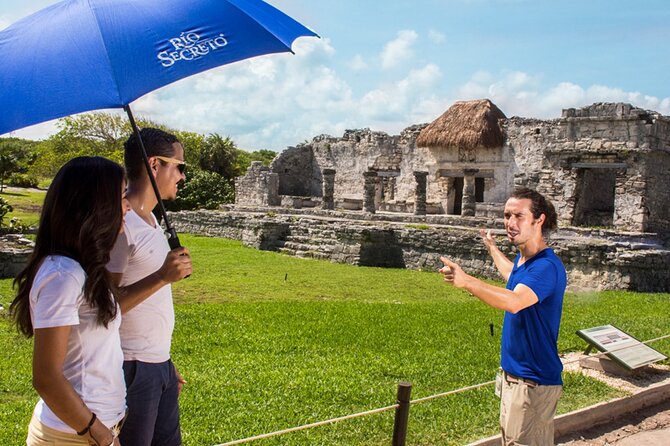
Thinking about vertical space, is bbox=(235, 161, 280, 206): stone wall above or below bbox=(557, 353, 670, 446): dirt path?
above

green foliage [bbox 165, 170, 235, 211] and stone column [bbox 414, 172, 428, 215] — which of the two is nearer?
stone column [bbox 414, 172, 428, 215]

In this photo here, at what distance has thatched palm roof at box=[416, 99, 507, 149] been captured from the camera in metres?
21.8

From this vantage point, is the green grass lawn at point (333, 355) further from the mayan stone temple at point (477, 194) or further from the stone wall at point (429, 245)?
the mayan stone temple at point (477, 194)

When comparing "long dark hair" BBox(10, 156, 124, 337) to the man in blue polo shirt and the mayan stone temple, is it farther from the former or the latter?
the mayan stone temple

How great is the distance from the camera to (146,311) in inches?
104

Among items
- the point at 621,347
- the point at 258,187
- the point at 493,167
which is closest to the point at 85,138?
the point at 258,187

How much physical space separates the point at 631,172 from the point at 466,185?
5518 mm

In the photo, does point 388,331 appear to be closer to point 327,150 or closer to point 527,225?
point 527,225

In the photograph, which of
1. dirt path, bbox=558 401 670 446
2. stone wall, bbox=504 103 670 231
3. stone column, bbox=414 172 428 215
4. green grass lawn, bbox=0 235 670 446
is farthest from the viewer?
stone column, bbox=414 172 428 215

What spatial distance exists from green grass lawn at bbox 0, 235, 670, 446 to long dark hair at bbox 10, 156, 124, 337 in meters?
2.43

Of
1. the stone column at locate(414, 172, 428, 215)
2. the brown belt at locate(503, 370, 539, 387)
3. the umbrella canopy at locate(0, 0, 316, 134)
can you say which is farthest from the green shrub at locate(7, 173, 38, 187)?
the brown belt at locate(503, 370, 539, 387)

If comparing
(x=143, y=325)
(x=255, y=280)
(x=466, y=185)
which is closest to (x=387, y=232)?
(x=255, y=280)

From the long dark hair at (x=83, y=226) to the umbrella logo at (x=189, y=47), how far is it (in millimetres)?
700

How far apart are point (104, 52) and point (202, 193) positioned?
2696 centimetres
